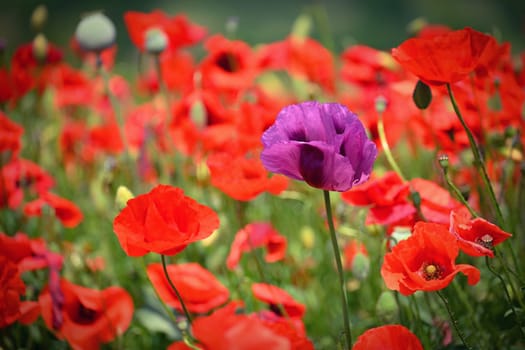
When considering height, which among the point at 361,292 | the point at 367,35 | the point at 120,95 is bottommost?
the point at 361,292

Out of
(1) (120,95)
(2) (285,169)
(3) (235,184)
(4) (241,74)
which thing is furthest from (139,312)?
(1) (120,95)

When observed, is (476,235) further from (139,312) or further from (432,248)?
(139,312)

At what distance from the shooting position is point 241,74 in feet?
4.21

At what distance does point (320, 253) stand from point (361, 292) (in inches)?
6.3

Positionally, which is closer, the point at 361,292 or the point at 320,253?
the point at 361,292

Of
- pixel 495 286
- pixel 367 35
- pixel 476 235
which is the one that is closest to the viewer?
pixel 476 235

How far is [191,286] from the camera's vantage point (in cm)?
Result: 80

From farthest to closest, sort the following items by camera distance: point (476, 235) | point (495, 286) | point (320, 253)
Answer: point (320, 253) → point (495, 286) → point (476, 235)

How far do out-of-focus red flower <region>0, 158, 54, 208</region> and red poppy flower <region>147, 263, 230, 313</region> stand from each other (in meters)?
0.39

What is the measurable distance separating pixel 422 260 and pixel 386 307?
0.45 ft

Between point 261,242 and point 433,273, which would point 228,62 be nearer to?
point 261,242

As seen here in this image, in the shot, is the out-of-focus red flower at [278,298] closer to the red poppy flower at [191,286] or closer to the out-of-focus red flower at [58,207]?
the red poppy flower at [191,286]

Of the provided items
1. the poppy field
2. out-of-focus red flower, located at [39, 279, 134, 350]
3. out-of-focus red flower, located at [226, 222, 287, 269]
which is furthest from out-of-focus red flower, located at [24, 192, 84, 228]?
out-of-focus red flower, located at [226, 222, 287, 269]

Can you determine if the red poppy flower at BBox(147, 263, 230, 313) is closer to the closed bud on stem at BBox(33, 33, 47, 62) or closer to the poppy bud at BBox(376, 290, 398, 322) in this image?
the poppy bud at BBox(376, 290, 398, 322)
